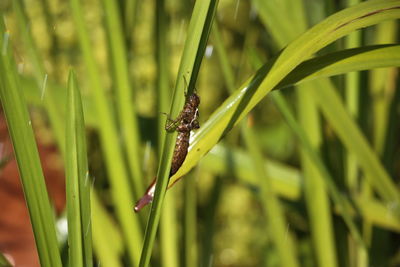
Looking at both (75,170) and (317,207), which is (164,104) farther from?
(75,170)

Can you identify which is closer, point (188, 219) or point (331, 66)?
point (331, 66)

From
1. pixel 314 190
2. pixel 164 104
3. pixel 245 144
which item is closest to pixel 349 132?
pixel 314 190

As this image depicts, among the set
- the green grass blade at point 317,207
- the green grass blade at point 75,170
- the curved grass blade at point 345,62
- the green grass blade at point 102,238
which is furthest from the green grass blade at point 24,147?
the green grass blade at point 317,207

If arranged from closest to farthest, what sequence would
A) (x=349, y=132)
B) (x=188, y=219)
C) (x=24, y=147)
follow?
(x=24, y=147) → (x=349, y=132) → (x=188, y=219)

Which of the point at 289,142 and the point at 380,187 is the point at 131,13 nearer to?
the point at 380,187

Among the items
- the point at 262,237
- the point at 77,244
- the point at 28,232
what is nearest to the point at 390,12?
the point at 77,244

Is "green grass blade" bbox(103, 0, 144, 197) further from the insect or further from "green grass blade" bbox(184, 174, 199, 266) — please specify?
the insect
